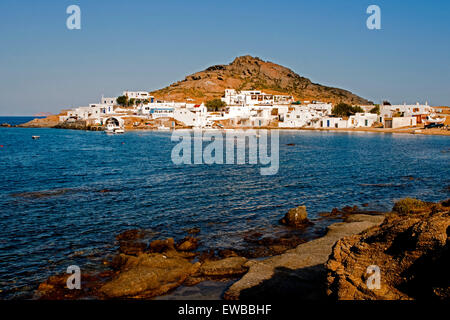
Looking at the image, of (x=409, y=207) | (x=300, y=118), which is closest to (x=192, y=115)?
(x=300, y=118)

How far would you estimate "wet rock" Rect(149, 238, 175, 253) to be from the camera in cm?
1583

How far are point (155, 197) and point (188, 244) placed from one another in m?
11.2

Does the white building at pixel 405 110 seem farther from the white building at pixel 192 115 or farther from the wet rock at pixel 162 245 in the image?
the wet rock at pixel 162 245

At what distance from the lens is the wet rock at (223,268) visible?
43.9 feet

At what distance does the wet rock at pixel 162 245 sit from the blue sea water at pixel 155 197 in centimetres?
173

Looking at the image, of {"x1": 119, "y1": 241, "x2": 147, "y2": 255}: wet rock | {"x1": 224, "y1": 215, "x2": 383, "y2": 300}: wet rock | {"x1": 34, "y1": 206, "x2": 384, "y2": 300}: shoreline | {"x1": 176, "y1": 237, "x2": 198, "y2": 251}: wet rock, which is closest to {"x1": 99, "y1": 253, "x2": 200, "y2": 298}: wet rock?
{"x1": 34, "y1": 206, "x2": 384, "y2": 300}: shoreline

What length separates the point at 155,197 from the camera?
88.0 feet

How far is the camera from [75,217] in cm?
2109

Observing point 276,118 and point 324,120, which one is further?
point 276,118

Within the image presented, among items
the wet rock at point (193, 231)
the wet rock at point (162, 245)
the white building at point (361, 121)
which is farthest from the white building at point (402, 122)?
the wet rock at point (162, 245)
